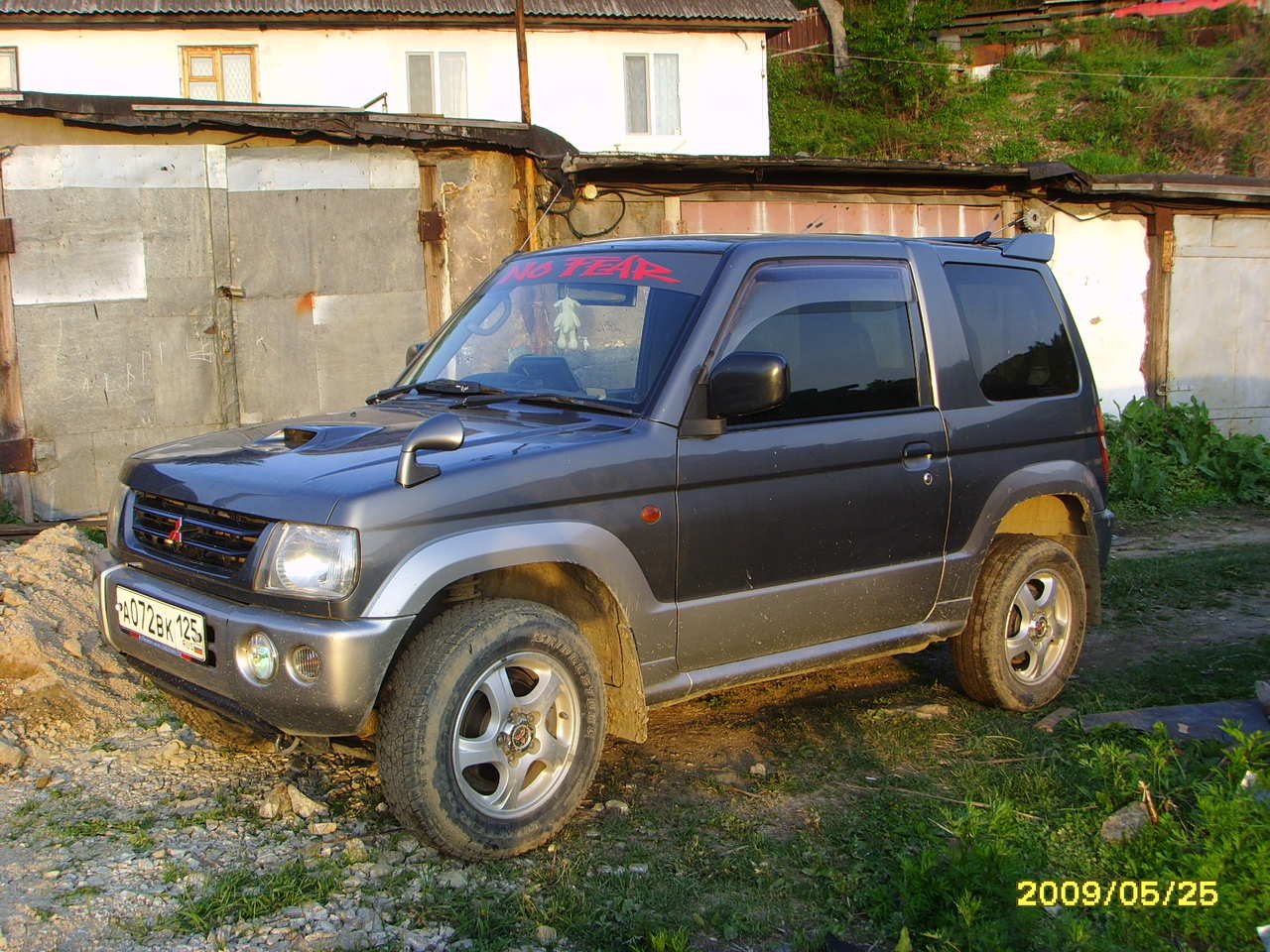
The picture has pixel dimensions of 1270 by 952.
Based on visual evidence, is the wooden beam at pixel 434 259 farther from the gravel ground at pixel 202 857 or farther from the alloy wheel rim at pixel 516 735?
the alloy wheel rim at pixel 516 735

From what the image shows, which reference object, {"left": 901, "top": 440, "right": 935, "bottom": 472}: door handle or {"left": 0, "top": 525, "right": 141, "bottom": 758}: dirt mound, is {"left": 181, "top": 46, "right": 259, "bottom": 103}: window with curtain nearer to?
{"left": 0, "top": 525, "right": 141, "bottom": 758}: dirt mound

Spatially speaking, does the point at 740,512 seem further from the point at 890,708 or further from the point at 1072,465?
the point at 1072,465

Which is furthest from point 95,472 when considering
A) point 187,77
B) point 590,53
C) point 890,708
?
point 590,53

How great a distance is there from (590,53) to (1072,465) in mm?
15198

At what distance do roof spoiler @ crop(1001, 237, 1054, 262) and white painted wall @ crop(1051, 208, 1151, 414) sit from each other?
877cm

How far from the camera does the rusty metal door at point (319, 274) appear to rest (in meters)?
10.2

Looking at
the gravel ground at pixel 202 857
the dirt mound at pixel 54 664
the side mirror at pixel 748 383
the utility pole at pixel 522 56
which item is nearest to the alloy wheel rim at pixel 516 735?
the gravel ground at pixel 202 857

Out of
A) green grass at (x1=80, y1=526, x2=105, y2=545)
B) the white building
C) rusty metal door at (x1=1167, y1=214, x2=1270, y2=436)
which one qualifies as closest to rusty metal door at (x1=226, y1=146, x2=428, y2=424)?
green grass at (x1=80, y1=526, x2=105, y2=545)

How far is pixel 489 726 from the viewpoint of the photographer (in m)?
3.73

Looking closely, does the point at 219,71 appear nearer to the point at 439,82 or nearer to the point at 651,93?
the point at 439,82

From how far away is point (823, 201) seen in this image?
502 inches

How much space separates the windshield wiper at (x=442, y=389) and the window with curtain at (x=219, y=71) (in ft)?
48.6

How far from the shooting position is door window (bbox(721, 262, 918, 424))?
4.41 metres

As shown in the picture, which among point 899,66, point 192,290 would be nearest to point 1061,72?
point 899,66
